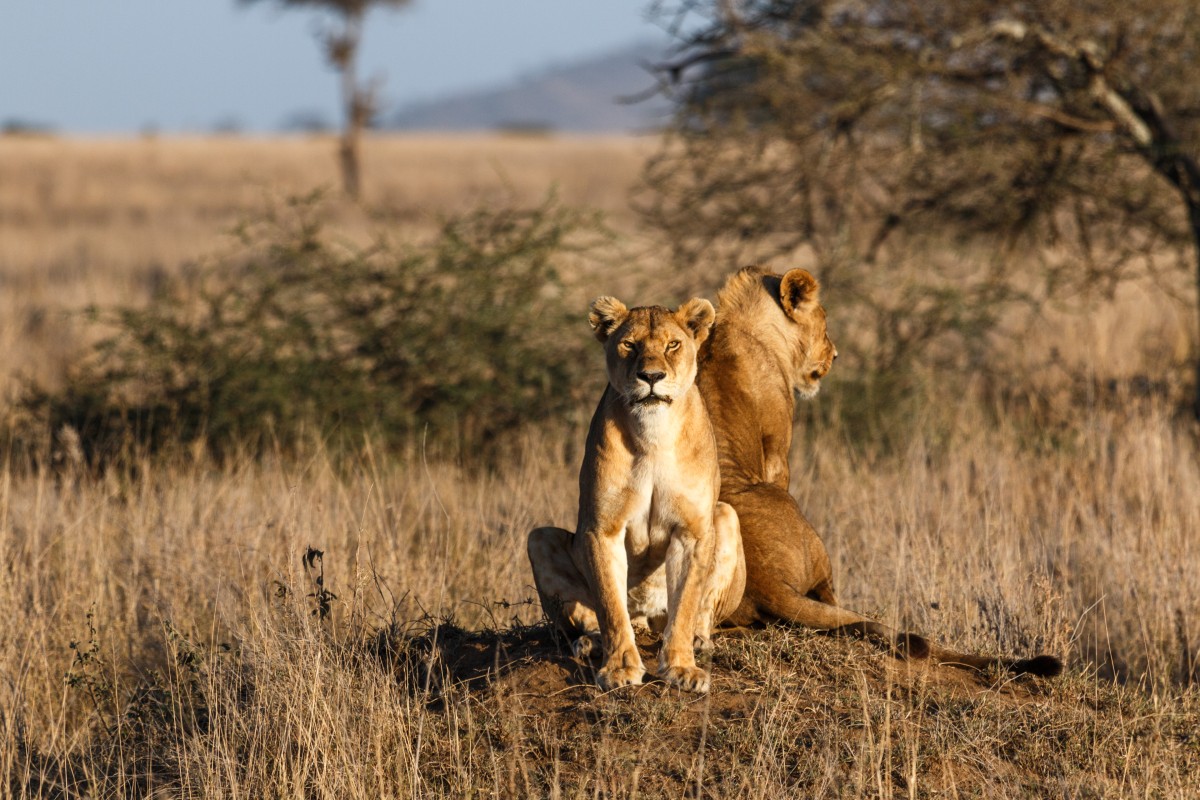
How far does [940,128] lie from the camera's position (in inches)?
436

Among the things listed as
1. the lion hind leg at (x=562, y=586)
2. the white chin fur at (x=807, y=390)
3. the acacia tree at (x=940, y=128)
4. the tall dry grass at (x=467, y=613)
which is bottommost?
the tall dry grass at (x=467, y=613)

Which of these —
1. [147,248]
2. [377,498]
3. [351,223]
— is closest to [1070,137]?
[377,498]

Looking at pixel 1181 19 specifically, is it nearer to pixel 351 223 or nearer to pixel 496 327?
pixel 496 327

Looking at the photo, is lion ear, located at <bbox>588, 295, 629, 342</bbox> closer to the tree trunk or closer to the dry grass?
the dry grass

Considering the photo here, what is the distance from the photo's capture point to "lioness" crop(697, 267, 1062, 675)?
502cm

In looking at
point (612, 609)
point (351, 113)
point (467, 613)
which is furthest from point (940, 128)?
point (351, 113)

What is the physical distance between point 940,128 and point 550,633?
733 centimetres

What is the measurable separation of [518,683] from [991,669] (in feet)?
5.51

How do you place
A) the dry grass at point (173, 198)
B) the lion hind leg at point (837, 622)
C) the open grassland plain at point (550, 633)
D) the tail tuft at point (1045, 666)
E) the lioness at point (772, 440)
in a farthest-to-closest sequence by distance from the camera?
the dry grass at point (173, 198), the lioness at point (772, 440), the lion hind leg at point (837, 622), the tail tuft at point (1045, 666), the open grassland plain at point (550, 633)

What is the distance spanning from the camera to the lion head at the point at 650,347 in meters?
4.39

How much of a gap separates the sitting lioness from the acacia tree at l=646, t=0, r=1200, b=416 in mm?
5871

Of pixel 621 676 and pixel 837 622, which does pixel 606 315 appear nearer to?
pixel 621 676

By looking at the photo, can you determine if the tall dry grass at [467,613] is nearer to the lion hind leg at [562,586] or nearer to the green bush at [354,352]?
the lion hind leg at [562,586]

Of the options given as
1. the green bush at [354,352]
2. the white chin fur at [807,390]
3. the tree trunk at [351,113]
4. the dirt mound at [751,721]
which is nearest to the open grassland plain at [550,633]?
the dirt mound at [751,721]
